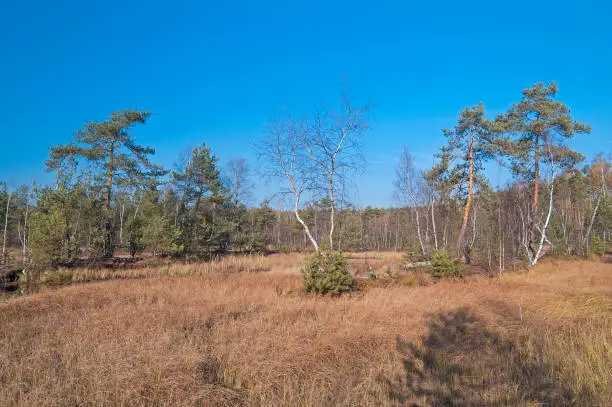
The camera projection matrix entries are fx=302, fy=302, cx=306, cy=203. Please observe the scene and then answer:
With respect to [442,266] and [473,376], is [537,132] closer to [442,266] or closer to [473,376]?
[442,266]

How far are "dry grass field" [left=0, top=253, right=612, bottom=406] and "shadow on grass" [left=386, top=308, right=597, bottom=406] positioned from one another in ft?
0.07

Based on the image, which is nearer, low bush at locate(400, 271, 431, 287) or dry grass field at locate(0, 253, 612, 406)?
dry grass field at locate(0, 253, 612, 406)

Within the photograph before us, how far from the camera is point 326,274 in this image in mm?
9102

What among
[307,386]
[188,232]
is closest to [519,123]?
[307,386]

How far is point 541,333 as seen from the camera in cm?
552

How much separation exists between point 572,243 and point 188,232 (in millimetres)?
31355

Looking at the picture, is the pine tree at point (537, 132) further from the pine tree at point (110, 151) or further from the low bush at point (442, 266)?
the pine tree at point (110, 151)

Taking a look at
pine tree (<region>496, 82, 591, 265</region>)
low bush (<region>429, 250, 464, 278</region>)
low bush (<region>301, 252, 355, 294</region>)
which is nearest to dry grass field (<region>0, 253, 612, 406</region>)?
low bush (<region>301, 252, 355, 294</region>)

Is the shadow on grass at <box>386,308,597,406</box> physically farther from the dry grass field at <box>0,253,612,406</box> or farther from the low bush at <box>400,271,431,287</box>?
the low bush at <box>400,271,431,287</box>

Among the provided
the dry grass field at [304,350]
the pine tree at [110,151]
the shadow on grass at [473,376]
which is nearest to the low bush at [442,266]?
the dry grass field at [304,350]

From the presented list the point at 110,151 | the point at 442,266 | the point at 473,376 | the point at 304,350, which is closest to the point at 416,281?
the point at 442,266

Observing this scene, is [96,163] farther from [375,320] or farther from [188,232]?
[375,320]

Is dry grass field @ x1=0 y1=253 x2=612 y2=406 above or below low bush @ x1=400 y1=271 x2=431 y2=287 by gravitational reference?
above

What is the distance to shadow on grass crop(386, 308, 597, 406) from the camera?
3.35 m
